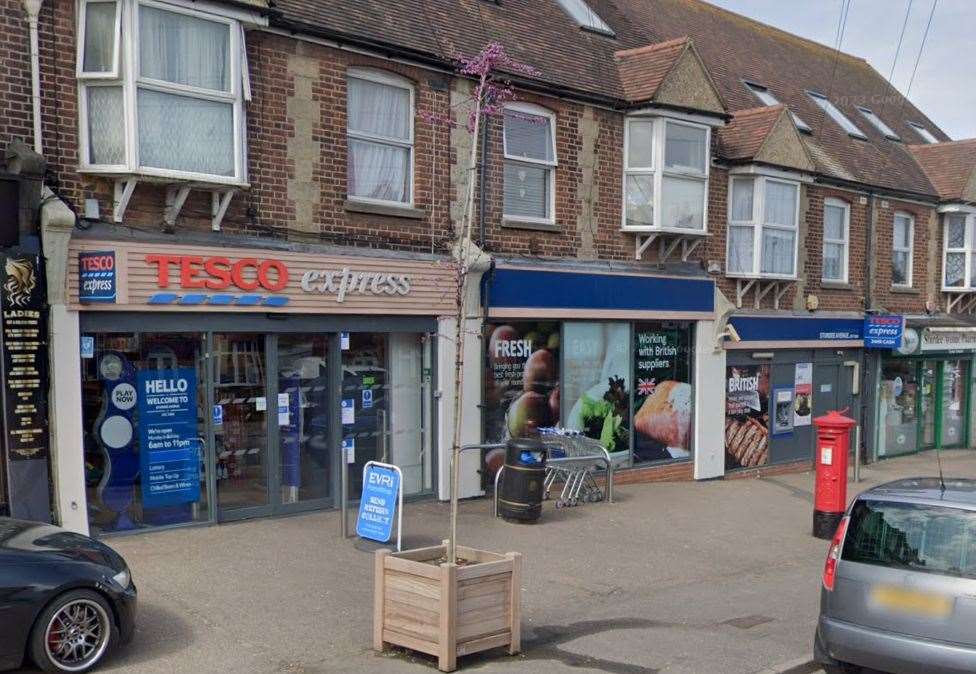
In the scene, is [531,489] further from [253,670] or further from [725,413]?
[725,413]

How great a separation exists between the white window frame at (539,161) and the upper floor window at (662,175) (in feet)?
4.94

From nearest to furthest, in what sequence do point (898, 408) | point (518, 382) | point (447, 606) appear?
point (447, 606)
point (518, 382)
point (898, 408)

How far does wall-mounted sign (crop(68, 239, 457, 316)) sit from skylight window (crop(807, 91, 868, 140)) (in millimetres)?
12924

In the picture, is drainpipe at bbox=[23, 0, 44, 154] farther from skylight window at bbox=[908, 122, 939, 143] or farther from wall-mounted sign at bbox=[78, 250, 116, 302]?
skylight window at bbox=[908, 122, 939, 143]

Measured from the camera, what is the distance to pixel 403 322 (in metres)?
11.9

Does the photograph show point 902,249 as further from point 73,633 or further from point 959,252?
point 73,633

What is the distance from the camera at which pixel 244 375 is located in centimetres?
1054

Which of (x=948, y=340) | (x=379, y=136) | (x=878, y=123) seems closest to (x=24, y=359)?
(x=379, y=136)

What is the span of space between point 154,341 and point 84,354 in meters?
0.76

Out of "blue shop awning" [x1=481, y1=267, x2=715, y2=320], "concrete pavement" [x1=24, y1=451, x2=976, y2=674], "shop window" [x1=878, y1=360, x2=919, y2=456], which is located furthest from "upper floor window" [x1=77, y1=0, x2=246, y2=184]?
"shop window" [x1=878, y1=360, x2=919, y2=456]

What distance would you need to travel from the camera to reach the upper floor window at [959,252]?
21.9 meters

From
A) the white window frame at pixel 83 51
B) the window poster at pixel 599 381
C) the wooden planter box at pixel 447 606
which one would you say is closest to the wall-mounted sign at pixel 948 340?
the window poster at pixel 599 381

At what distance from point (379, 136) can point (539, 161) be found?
8.92ft

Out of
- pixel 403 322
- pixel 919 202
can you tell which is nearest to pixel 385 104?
pixel 403 322
